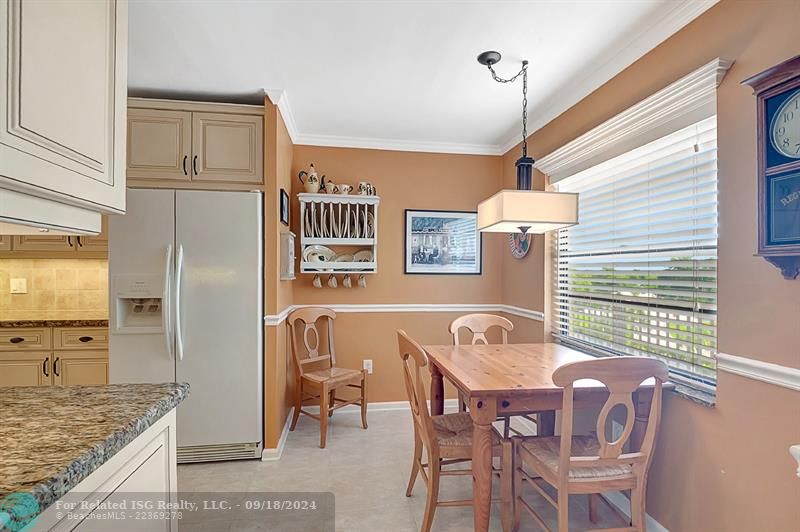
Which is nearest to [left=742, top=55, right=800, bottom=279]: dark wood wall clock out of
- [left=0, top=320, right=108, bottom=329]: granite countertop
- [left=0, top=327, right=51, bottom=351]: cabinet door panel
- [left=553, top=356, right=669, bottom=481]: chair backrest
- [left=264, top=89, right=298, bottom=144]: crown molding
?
[left=553, top=356, right=669, bottom=481]: chair backrest

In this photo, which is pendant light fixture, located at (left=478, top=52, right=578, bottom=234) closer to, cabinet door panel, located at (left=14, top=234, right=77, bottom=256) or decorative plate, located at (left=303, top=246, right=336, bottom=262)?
decorative plate, located at (left=303, top=246, right=336, bottom=262)

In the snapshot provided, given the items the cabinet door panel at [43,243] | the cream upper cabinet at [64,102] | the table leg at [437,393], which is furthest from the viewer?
the cabinet door panel at [43,243]

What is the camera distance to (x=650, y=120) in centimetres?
199

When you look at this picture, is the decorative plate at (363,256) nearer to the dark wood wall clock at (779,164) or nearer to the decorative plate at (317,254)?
the decorative plate at (317,254)

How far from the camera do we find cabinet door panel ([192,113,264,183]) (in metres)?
2.71

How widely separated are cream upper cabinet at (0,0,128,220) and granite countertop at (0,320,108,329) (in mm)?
2346

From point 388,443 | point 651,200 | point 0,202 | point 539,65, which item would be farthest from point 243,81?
point 388,443

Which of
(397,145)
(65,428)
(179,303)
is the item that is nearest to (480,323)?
(397,145)

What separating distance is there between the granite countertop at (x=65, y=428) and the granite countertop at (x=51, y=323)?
2049 mm

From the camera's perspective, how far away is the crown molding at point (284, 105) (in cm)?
271

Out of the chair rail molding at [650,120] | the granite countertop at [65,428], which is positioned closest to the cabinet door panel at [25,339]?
the granite countertop at [65,428]

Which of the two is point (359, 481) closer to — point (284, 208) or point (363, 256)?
point (363, 256)

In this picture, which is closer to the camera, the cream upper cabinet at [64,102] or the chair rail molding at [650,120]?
the cream upper cabinet at [64,102]

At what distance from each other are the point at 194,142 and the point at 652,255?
9.34 feet
